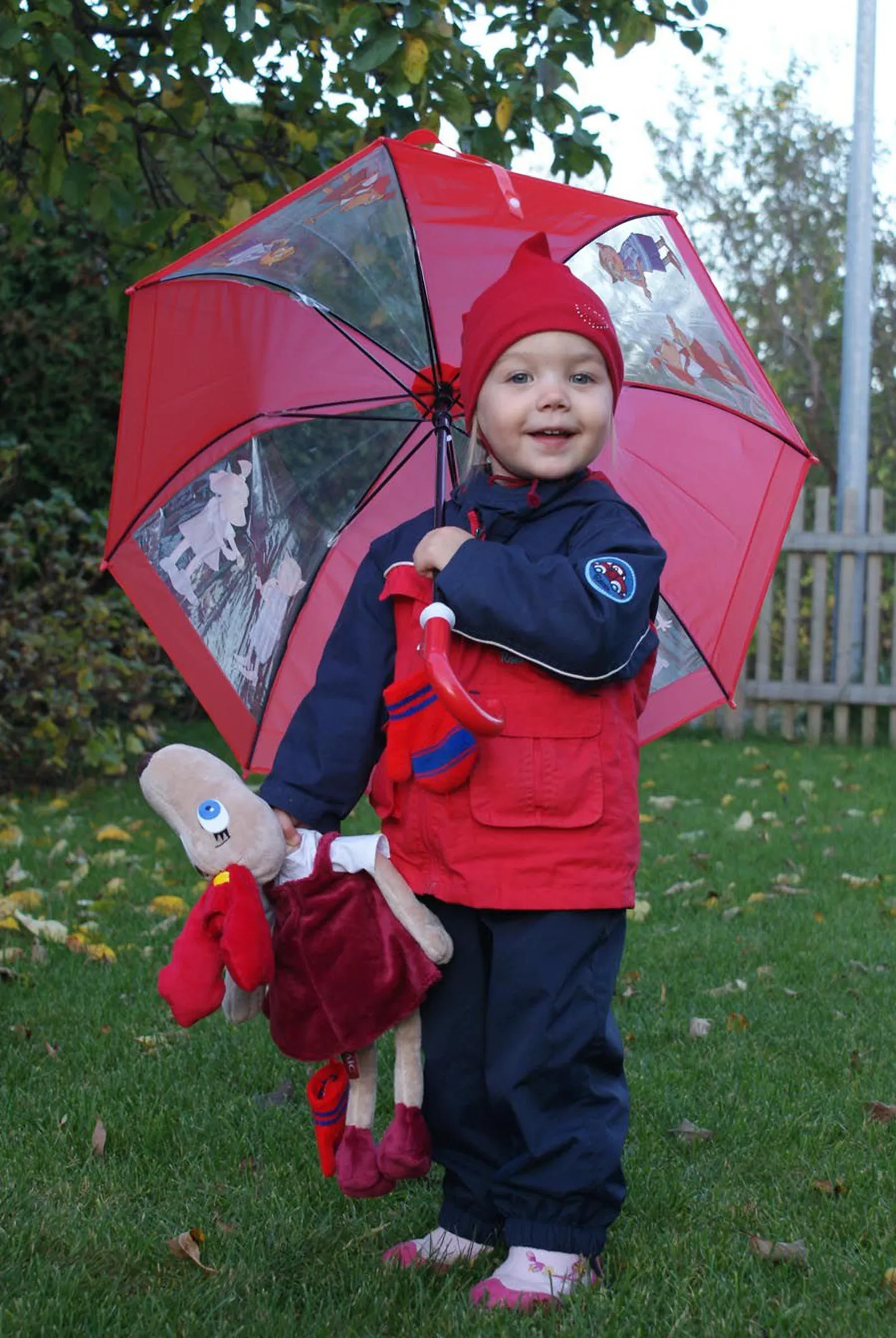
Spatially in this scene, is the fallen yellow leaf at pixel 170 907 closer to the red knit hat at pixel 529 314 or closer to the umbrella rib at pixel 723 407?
the umbrella rib at pixel 723 407

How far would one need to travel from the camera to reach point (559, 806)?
2.22 meters

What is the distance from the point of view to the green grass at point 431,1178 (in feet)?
7.49

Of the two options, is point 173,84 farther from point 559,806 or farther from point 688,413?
point 559,806

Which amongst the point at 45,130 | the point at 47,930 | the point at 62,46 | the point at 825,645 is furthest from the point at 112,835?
the point at 825,645

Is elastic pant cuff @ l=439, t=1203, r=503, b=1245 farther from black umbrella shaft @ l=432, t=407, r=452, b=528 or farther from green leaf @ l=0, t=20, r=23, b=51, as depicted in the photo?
green leaf @ l=0, t=20, r=23, b=51

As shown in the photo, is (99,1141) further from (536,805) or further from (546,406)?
(546,406)

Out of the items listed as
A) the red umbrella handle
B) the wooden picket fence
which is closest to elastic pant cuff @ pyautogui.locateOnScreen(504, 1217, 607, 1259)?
the red umbrella handle

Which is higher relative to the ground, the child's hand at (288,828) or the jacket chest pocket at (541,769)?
the jacket chest pocket at (541,769)

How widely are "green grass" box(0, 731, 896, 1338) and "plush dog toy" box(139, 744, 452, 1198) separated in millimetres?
269

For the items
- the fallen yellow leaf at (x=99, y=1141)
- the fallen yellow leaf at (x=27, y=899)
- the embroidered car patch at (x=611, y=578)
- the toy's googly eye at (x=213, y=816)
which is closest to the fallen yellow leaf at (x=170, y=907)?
the fallen yellow leaf at (x=27, y=899)

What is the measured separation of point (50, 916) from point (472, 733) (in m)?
2.96

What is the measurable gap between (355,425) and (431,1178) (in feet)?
5.04

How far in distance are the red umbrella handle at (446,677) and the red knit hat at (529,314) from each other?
0.46 meters

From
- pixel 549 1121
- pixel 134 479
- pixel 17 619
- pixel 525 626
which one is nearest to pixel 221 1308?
pixel 549 1121
